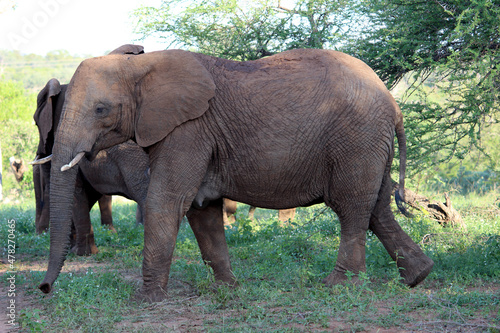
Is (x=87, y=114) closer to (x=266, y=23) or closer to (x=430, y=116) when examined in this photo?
(x=430, y=116)

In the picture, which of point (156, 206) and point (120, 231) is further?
point (120, 231)

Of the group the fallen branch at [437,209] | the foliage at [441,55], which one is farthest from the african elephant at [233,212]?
the foliage at [441,55]

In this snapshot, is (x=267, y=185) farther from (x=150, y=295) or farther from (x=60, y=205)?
(x=60, y=205)

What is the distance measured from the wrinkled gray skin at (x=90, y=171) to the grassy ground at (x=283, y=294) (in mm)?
519

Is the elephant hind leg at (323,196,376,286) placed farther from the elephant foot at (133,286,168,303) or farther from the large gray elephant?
the elephant foot at (133,286,168,303)

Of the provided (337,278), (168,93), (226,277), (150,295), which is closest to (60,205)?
(150,295)

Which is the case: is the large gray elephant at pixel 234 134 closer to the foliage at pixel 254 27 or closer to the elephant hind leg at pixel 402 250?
the elephant hind leg at pixel 402 250

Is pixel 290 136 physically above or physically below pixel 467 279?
above

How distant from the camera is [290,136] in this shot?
17.4ft

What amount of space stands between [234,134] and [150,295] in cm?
167

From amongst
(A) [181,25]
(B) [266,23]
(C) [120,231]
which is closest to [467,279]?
(C) [120,231]

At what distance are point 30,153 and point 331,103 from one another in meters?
21.2

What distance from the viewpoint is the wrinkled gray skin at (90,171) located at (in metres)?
7.36

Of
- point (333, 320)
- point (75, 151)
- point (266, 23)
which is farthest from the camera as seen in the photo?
point (266, 23)
